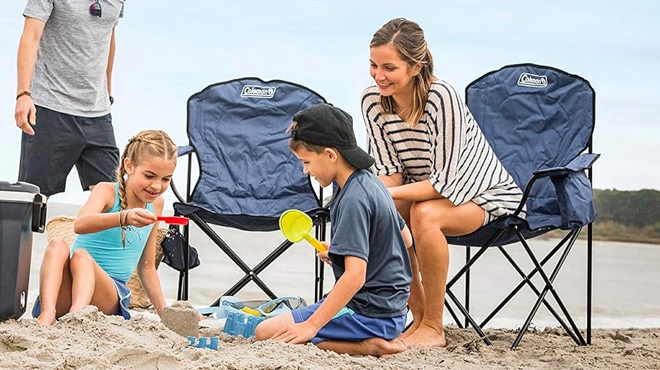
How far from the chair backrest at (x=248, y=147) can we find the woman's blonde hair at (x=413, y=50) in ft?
2.80

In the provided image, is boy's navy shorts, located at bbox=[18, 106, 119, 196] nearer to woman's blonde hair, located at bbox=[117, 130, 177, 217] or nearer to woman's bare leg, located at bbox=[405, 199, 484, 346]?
woman's blonde hair, located at bbox=[117, 130, 177, 217]

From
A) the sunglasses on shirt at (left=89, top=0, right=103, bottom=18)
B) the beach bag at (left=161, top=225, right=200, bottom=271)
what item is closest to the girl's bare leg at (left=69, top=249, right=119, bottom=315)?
the beach bag at (left=161, top=225, right=200, bottom=271)

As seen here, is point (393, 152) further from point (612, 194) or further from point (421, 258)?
point (612, 194)

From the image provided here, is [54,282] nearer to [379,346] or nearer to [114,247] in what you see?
[114,247]

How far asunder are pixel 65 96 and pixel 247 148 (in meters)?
0.83

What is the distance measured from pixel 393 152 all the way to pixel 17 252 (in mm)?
1389

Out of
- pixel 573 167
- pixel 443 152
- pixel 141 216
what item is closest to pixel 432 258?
pixel 443 152

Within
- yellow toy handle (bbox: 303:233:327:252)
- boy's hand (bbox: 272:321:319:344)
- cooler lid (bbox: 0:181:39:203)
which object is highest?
cooler lid (bbox: 0:181:39:203)

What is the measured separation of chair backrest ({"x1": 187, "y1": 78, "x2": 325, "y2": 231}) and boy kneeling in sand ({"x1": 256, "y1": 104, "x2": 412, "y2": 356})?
1155 millimetres

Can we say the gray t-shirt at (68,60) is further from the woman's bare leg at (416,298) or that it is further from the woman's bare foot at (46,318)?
the woman's bare leg at (416,298)

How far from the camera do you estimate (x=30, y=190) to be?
2459mm

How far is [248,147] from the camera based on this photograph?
3.95 m

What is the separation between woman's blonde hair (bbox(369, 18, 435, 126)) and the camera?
307 cm

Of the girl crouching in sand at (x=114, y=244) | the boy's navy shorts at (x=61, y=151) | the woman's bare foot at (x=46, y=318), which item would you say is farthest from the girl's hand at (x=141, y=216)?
the boy's navy shorts at (x=61, y=151)
